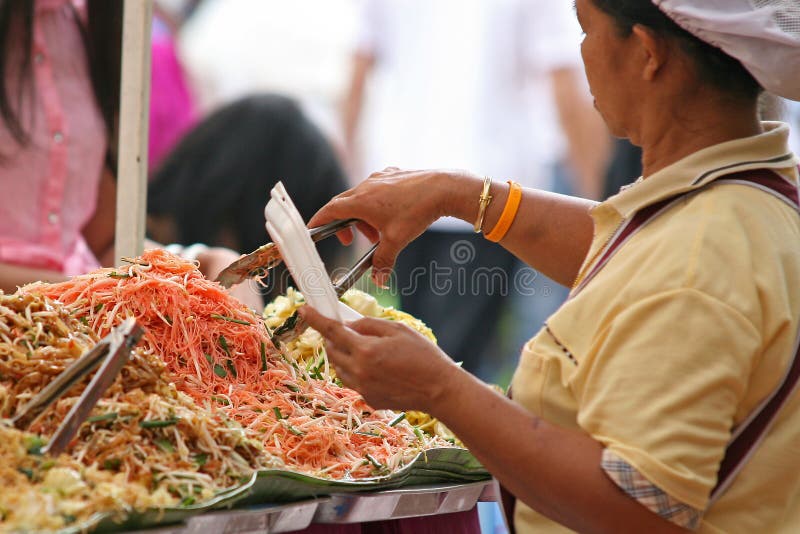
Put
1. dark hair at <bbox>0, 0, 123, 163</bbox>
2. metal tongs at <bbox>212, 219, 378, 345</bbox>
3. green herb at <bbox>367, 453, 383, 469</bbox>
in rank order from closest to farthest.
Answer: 1. green herb at <bbox>367, 453, 383, 469</bbox>
2. metal tongs at <bbox>212, 219, 378, 345</bbox>
3. dark hair at <bbox>0, 0, 123, 163</bbox>

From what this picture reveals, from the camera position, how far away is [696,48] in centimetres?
152

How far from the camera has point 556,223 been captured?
2.19 metres

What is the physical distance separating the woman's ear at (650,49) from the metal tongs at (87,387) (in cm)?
92

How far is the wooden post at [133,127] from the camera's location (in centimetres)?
261

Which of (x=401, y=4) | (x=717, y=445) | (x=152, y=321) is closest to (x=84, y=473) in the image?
(x=152, y=321)

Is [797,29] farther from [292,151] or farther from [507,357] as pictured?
[507,357]

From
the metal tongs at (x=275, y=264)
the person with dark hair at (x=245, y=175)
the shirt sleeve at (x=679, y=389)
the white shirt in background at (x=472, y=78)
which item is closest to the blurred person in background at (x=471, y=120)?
the white shirt in background at (x=472, y=78)

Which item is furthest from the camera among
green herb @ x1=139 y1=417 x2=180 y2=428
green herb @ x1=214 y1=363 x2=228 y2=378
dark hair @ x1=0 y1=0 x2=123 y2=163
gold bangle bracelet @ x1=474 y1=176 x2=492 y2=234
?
dark hair @ x1=0 y1=0 x2=123 y2=163

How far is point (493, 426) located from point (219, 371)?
68 centimetres

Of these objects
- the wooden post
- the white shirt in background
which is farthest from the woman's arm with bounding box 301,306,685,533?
the white shirt in background

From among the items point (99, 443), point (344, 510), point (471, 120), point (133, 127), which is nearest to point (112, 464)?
point (99, 443)

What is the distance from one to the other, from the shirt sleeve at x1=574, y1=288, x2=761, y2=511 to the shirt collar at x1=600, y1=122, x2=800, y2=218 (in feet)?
0.76

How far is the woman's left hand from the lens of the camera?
1533 mm

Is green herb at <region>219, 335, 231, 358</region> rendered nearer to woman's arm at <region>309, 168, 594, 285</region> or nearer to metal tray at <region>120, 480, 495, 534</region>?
woman's arm at <region>309, 168, 594, 285</region>
